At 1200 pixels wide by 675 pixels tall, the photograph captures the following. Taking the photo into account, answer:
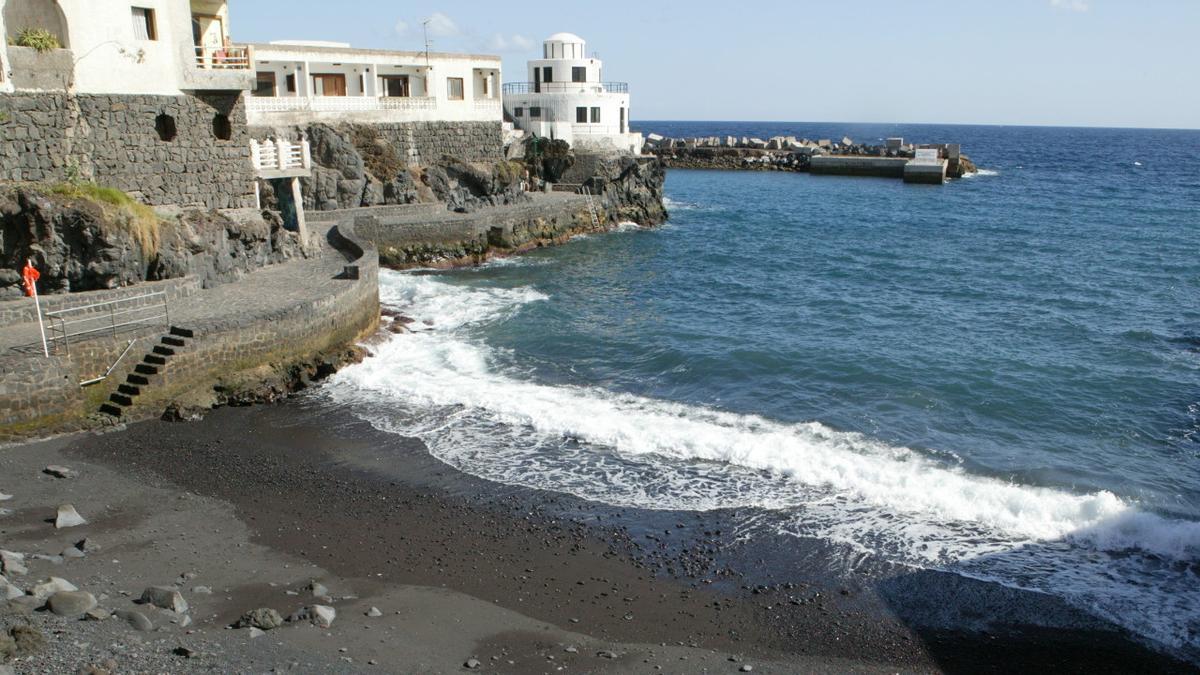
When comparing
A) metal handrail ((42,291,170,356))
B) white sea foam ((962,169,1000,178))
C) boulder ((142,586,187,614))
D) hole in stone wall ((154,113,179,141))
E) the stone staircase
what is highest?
hole in stone wall ((154,113,179,141))

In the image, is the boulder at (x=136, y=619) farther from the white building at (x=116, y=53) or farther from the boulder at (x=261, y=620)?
the white building at (x=116, y=53)

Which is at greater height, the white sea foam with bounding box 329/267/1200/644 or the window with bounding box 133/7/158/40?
the window with bounding box 133/7/158/40

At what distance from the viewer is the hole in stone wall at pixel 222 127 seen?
2591 cm

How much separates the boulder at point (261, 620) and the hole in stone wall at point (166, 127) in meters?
18.1

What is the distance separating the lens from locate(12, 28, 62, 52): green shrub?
70.2 ft

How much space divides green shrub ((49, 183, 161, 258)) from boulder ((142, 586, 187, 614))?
12.5 metres

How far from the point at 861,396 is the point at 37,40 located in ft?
68.8

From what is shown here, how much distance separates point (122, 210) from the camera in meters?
21.2

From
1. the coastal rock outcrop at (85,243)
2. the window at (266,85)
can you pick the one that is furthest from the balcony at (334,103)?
the coastal rock outcrop at (85,243)

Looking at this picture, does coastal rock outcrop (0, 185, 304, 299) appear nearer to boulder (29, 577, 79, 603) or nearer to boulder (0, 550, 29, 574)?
boulder (0, 550, 29, 574)

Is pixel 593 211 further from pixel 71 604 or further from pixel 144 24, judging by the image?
pixel 71 604

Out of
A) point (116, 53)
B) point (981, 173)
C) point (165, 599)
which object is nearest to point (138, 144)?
point (116, 53)

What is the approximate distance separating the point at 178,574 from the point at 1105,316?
2628 centimetres

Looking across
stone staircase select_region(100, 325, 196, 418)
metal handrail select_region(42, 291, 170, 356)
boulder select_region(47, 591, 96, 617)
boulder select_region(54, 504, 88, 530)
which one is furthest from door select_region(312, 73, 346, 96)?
boulder select_region(47, 591, 96, 617)
